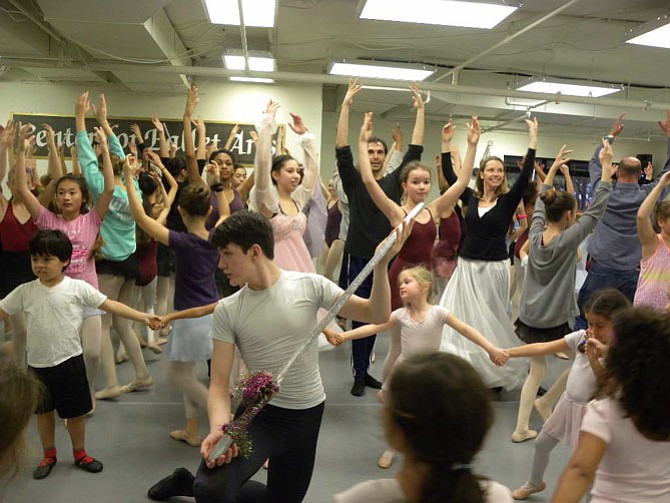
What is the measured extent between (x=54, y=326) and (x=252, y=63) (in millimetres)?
5174

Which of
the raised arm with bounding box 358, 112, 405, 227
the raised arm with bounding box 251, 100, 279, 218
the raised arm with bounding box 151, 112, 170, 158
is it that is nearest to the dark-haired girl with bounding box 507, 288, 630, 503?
the raised arm with bounding box 358, 112, 405, 227

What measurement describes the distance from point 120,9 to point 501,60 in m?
5.32

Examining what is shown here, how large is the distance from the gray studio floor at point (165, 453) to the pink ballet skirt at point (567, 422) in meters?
0.25

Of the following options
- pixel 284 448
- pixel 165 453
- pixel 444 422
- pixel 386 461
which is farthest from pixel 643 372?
pixel 165 453

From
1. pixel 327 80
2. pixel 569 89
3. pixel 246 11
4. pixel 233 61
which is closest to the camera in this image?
pixel 246 11

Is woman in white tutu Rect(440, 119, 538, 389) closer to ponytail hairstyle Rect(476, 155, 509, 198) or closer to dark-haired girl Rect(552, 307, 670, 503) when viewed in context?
ponytail hairstyle Rect(476, 155, 509, 198)

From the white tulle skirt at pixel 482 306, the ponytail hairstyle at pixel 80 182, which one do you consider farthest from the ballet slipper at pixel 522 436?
the ponytail hairstyle at pixel 80 182

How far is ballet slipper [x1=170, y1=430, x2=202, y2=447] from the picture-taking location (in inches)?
129

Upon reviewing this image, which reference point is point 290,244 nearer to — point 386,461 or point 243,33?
point 386,461

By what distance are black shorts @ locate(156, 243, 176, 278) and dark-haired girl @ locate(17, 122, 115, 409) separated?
1801mm

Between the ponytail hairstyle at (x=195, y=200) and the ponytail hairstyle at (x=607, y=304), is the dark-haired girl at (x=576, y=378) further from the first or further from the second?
the ponytail hairstyle at (x=195, y=200)

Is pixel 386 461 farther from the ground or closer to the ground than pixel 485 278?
closer to the ground

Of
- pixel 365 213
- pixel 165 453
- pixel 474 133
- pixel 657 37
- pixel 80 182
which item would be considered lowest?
pixel 165 453

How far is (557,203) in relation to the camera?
3.65 meters
